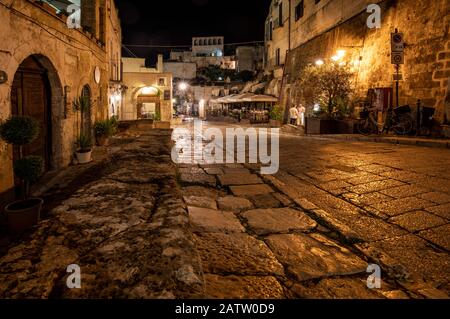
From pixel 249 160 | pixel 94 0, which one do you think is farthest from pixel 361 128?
pixel 94 0

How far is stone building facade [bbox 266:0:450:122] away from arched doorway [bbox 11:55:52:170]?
36.9 ft

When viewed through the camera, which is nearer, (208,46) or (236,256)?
(236,256)

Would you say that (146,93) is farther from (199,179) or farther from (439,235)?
(439,235)

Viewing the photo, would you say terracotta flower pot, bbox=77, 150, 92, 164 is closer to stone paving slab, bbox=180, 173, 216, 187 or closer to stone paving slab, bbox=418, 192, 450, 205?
stone paving slab, bbox=180, 173, 216, 187

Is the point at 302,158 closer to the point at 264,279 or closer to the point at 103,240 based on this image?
the point at 264,279

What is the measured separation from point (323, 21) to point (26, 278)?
21701 mm

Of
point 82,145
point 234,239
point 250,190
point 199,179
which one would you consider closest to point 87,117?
point 82,145

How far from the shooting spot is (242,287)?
6.70 feet

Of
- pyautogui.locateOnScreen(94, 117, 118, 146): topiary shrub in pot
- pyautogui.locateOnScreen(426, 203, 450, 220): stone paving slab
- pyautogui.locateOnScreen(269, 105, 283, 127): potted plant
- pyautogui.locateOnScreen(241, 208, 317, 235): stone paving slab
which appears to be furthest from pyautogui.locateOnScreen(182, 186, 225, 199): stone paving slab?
pyautogui.locateOnScreen(269, 105, 283, 127): potted plant

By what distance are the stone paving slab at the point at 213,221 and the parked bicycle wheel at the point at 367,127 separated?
9905 millimetres

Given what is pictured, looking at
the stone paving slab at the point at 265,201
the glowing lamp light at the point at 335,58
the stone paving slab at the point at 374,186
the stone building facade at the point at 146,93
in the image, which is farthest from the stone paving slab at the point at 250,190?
the stone building facade at the point at 146,93

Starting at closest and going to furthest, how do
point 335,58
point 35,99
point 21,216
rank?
point 21,216, point 35,99, point 335,58

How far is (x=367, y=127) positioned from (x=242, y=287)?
1151 centimetres

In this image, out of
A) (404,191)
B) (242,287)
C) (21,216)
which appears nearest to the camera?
(242,287)
